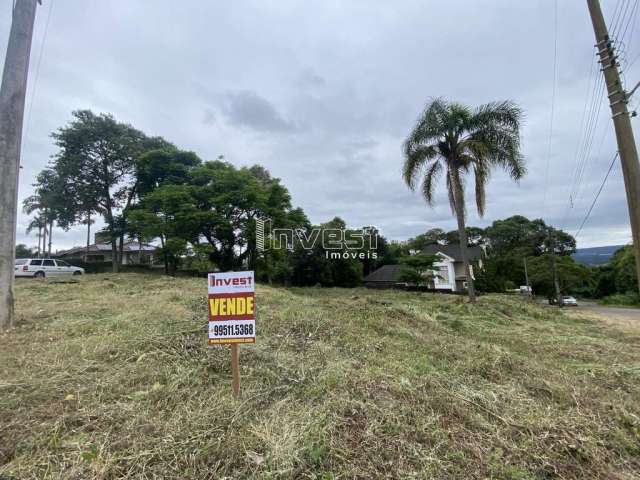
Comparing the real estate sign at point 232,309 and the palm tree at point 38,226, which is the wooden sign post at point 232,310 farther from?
the palm tree at point 38,226

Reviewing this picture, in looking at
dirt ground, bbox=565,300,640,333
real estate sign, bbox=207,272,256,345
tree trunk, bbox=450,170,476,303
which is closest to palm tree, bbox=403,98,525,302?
tree trunk, bbox=450,170,476,303

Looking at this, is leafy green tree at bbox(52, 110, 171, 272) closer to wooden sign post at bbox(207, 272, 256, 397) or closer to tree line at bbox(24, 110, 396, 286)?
tree line at bbox(24, 110, 396, 286)

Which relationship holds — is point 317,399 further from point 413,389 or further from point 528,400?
point 528,400

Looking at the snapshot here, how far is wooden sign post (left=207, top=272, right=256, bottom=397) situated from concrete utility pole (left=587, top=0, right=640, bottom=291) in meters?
5.49

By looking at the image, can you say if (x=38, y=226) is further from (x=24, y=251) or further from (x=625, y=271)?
(x=625, y=271)

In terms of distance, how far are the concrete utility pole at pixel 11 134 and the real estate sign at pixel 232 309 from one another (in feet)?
13.3

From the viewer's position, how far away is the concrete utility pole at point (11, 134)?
4.32m

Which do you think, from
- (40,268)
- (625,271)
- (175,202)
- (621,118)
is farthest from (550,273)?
(40,268)

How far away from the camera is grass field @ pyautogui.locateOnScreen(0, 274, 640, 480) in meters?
1.84

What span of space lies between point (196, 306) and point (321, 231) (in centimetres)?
1710

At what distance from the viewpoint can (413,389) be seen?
8.71 ft

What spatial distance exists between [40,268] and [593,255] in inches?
2248

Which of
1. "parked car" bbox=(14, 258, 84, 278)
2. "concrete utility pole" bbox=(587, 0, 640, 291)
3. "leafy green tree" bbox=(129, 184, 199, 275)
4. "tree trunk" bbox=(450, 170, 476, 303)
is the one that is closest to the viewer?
"concrete utility pole" bbox=(587, 0, 640, 291)

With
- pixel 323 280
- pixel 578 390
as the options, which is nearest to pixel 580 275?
pixel 323 280
